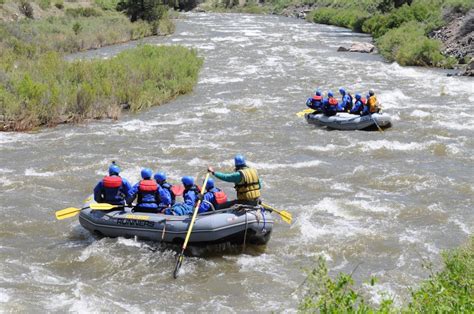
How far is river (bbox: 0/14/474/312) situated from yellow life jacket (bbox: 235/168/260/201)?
0.91m

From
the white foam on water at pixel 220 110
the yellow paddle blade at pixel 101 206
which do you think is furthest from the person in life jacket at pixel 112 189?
the white foam on water at pixel 220 110

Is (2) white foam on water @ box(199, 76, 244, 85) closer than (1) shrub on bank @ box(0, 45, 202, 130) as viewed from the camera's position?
No

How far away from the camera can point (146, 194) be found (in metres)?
9.57

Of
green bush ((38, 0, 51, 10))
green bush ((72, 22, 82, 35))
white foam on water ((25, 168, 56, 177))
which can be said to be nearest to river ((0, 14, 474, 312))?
white foam on water ((25, 168, 56, 177))

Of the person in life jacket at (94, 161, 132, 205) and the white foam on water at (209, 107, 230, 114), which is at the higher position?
the person in life jacket at (94, 161, 132, 205)

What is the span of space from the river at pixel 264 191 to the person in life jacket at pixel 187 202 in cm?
71

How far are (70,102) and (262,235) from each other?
1023cm

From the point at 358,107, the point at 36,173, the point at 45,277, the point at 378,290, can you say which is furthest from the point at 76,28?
the point at 378,290

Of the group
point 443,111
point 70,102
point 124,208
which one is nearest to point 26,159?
point 70,102

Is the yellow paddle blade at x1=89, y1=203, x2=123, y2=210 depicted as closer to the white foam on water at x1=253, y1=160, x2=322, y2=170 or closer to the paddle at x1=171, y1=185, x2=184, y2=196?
the paddle at x1=171, y1=185, x2=184, y2=196

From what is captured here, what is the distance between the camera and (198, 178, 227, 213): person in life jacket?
9.45 m

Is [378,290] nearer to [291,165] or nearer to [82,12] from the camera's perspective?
[291,165]

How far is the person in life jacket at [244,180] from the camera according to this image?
30.9ft

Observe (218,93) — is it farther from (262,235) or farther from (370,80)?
(262,235)
